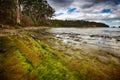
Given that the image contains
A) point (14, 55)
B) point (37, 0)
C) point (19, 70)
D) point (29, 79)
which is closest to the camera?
point (29, 79)

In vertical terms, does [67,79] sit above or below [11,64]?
below

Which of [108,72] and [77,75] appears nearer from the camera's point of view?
[77,75]

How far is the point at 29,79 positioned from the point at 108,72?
262 centimetres

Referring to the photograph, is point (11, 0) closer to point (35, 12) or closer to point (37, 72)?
point (37, 72)

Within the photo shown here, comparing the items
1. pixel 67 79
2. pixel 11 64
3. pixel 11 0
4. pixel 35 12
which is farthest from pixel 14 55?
pixel 35 12

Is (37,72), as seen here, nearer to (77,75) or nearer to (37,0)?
(77,75)

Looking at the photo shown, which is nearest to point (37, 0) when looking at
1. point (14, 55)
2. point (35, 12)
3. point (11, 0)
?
point (35, 12)

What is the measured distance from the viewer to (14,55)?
170 inches

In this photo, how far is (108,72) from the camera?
4.45 m

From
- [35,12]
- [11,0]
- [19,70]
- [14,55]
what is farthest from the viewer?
[35,12]

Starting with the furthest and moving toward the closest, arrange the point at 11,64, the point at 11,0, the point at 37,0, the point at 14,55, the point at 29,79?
the point at 37,0 < the point at 11,0 < the point at 14,55 < the point at 11,64 < the point at 29,79

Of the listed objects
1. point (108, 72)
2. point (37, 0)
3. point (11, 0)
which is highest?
point (37, 0)

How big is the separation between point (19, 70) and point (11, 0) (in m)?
23.0

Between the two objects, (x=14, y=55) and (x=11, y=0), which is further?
(x=11, y=0)
